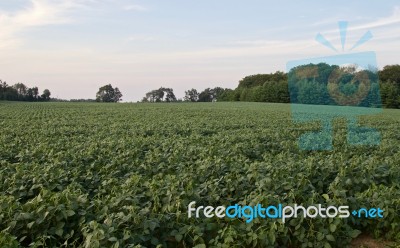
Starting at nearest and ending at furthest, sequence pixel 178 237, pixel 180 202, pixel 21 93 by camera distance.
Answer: pixel 178 237 < pixel 180 202 < pixel 21 93

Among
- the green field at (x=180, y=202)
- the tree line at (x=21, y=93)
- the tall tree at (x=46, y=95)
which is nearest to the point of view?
the green field at (x=180, y=202)

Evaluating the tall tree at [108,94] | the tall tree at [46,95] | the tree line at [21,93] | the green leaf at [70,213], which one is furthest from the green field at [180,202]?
the tall tree at [108,94]

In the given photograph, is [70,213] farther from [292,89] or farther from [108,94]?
[108,94]

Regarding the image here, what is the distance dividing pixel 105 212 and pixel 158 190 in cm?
85

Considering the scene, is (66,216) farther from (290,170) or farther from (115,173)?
(290,170)

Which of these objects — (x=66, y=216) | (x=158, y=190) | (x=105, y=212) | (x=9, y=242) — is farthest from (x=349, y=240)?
(x=9, y=242)

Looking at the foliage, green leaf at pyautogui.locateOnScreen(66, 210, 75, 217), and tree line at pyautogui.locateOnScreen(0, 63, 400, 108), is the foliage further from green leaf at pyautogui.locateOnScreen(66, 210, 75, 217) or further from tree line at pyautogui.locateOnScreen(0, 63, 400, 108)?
green leaf at pyautogui.locateOnScreen(66, 210, 75, 217)

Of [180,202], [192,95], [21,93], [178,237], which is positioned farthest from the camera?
[192,95]

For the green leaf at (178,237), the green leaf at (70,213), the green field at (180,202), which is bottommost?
the green leaf at (178,237)

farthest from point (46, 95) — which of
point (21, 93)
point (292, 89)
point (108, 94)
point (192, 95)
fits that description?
point (292, 89)

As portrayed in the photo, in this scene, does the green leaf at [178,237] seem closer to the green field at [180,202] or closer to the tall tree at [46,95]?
the green field at [180,202]

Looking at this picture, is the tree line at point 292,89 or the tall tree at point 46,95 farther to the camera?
the tall tree at point 46,95

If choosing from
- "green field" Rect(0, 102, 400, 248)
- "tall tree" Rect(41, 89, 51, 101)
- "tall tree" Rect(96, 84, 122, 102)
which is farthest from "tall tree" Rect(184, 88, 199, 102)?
"green field" Rect(0, 102, 400, 248)

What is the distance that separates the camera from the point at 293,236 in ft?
14.0
